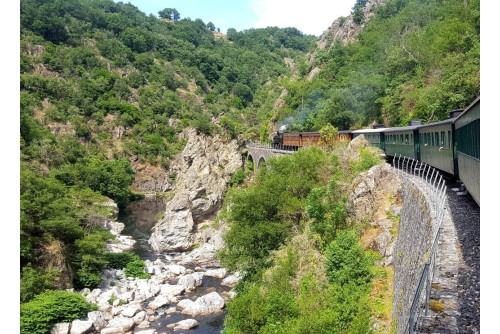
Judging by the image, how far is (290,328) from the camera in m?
15.7

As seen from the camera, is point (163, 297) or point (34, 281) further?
point (163, 297)

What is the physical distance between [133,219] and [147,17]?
131562 mm

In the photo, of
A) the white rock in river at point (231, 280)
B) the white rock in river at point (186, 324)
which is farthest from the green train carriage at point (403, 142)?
the white rock in river at point (186, 324)

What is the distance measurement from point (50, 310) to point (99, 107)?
66.8 meters

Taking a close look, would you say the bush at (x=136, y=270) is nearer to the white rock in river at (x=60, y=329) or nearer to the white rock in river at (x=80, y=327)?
the white rock in river at (x=80, y=327)

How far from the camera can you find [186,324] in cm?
2350

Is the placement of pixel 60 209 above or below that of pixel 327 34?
below

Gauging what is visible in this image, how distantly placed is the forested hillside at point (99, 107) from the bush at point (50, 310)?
4.01 feet

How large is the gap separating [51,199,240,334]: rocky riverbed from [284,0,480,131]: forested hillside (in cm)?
2496

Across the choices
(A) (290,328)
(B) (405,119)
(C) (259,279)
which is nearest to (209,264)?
(C) (259,279)

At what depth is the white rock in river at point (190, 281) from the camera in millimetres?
29578

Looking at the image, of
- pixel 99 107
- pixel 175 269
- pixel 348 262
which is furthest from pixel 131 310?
pixel 99 107

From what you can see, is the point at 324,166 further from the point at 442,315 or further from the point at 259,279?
the point at 442,315

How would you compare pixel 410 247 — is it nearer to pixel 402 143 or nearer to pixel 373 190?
pixel 373 190
